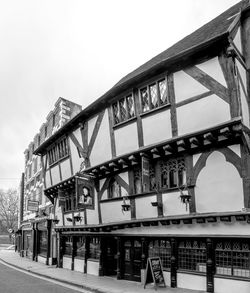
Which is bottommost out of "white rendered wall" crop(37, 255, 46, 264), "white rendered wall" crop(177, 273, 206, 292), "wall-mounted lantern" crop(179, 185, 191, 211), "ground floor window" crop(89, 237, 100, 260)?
"white rendered wall" crop(37, 255, 46, 264)

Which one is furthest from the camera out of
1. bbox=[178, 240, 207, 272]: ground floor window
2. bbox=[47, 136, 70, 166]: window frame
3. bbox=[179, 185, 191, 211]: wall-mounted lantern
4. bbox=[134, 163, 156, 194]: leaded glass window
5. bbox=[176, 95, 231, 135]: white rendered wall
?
bbox=[47, 136, 70, 166]: window frame

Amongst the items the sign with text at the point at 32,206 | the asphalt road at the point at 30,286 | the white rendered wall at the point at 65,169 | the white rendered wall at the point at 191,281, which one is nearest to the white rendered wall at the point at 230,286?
the white rendered wall at the point at 191,281

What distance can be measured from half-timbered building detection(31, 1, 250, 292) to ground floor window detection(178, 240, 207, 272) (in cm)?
3

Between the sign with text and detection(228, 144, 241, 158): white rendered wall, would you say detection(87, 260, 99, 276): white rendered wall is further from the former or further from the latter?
the sign with text

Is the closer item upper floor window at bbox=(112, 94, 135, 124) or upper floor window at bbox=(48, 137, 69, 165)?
upper floor window at bbox=(112, 94, 135, 124)

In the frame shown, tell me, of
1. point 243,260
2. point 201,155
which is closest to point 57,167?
point 201,155

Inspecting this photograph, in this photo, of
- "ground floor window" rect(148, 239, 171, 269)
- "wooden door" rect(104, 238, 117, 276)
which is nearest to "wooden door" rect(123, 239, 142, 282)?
"ground floor window" rect(148, 239, 171, 269)

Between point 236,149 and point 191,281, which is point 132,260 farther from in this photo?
point 236,149

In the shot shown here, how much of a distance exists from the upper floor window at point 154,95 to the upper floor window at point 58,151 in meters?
6.84

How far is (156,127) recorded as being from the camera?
38.0ft

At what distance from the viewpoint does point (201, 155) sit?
10445 mm

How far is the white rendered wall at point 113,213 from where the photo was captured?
13180mm

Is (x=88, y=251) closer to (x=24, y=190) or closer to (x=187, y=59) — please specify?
(x=187, y=59)

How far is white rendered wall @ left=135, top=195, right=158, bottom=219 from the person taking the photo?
1183cm
